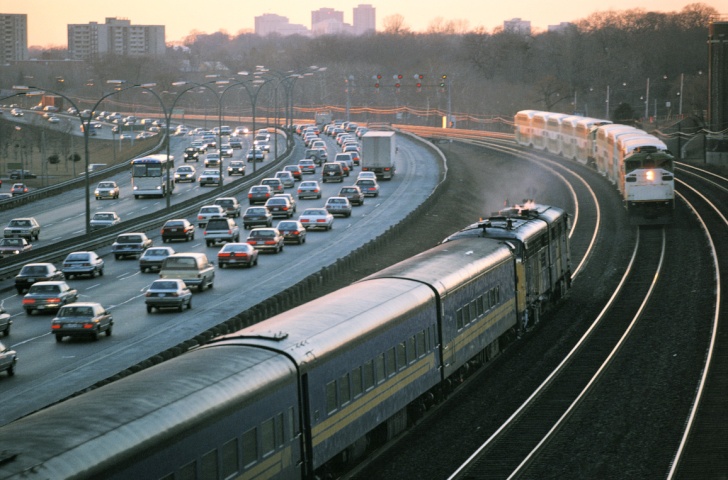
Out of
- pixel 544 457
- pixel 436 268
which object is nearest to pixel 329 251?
pixel 436 268

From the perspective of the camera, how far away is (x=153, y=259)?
52.5 m

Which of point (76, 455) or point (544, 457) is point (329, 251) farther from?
point (76, 455)

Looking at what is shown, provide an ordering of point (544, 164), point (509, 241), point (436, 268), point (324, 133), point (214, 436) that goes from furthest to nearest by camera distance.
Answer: point (324, 133), point (544, 164), point (509, 241), point (436, 268), point (214, 436)

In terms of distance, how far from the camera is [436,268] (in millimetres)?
26922

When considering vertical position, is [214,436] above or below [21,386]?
above

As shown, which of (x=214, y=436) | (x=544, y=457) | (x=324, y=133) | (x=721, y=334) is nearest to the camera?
(x=214, y=436)

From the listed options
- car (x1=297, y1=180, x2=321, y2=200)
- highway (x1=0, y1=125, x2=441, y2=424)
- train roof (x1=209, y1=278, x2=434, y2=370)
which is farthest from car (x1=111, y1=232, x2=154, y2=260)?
train roof (x1=209, y1=278, x2=434, y2=370)

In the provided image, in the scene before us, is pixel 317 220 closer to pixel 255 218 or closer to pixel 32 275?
pixel 255 218

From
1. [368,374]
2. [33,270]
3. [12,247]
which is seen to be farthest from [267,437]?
[12,247]

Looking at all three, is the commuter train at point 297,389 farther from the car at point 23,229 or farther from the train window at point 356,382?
the car at point 23,229

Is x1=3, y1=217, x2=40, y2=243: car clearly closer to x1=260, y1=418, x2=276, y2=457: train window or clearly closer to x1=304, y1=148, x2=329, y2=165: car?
x1=304, y1=148, x2=329, y2=165: car

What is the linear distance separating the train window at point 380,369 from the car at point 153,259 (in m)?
31.8

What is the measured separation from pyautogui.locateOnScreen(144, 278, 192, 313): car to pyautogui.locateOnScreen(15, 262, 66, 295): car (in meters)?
7.49

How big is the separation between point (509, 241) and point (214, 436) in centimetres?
1887
